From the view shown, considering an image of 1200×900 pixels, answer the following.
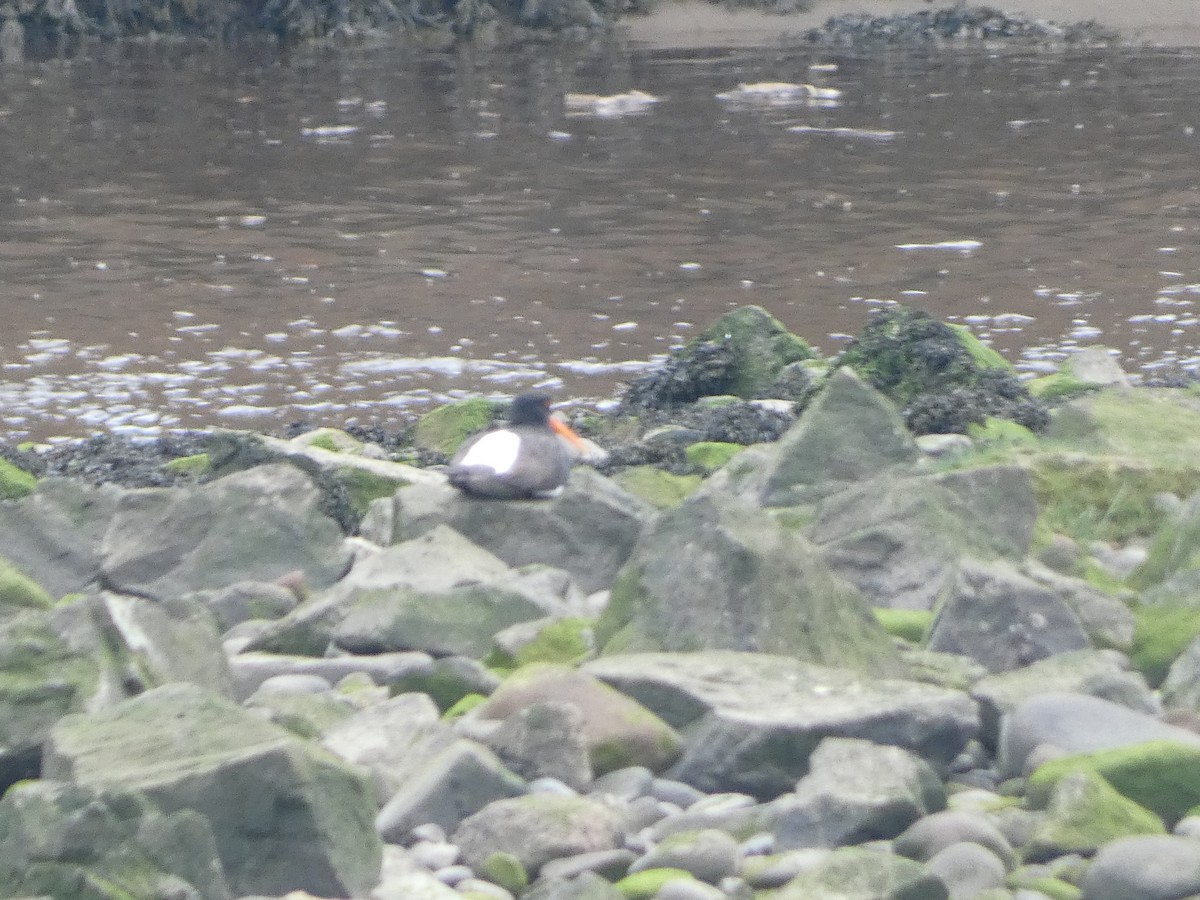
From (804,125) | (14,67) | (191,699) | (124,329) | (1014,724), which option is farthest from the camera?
(14,67)

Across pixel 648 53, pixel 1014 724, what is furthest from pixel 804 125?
Result: pixel 1014 724

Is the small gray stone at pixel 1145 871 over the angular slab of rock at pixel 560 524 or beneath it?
over

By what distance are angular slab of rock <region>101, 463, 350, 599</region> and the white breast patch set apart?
507 mm

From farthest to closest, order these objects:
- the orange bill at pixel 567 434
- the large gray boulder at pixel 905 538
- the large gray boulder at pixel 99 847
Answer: the orange bill at pixel 567 434 < the large gray boulder at pixel 905 538 < the large gray boulder at pixel 99 847

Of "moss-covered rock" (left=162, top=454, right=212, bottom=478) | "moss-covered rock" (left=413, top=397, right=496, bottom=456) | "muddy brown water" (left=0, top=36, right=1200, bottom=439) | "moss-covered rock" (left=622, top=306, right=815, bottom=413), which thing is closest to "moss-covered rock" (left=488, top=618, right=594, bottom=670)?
"moss-covered rock" (left=162, top=454, right=212, bottom=478)

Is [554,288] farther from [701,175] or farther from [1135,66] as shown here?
[1135,66]

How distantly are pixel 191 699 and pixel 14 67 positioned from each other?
99.7ft

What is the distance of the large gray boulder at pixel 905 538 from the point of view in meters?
4.93

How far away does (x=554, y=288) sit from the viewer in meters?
12.3

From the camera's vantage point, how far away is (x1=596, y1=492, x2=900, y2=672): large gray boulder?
4.23 metres

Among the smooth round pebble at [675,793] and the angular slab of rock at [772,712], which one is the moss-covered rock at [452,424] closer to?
the angular slab of rock at [772,712]

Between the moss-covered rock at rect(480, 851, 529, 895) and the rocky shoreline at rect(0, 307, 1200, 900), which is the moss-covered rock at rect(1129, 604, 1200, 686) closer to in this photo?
the rocky shoreline at rect(0, 307, 1200, 900)

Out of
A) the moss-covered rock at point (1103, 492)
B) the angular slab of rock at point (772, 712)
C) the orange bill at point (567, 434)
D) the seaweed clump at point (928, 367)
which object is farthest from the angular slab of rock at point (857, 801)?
the seaweed clump at point (928, 367)

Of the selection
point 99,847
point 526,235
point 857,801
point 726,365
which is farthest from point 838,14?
point 99,847
